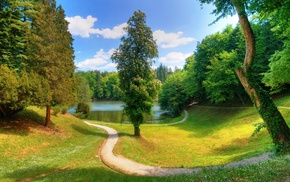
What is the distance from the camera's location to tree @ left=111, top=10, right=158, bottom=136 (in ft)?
77.2

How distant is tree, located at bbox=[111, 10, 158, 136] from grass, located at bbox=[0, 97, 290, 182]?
4.23 meters

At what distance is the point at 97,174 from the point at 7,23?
67.0ft

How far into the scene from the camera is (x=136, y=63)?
23.7 m

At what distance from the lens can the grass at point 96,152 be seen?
26.3 ft

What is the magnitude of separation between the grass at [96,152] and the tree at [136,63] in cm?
423

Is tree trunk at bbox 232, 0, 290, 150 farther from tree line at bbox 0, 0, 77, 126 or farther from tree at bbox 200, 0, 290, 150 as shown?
tree line at bbox 0, 0, 77, 126

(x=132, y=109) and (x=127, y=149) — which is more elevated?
(x=132, y=109)

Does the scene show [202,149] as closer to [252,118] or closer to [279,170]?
[252,118]

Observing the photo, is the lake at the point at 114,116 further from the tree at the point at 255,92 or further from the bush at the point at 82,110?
the tree at the point at 255,92

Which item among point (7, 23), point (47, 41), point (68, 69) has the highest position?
point (7, 23)

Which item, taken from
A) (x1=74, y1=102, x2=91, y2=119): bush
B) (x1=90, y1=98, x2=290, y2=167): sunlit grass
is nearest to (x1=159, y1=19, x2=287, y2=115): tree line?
(x1=90, y1=98, x2=290, y2=167): sunlit grass

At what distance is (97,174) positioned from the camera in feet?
36.5

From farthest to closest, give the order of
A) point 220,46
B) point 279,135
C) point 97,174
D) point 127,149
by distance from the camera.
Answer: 1. point 220,46
2. point 127,149
3. point 97,174
4. point 279,135

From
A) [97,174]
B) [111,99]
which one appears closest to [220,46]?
[97,174]
